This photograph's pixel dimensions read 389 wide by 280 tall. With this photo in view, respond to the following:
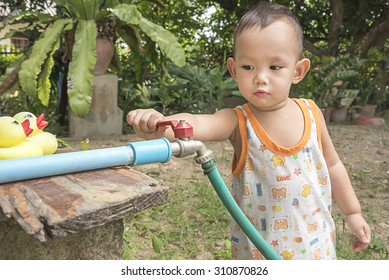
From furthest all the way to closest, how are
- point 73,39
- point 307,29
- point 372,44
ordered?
point 307,29 < point 372,44 < point 73,39

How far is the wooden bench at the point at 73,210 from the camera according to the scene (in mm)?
747

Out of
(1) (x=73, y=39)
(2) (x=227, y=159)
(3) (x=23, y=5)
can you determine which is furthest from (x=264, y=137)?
(3) (x=23, y=5)

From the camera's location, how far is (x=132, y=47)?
469cm

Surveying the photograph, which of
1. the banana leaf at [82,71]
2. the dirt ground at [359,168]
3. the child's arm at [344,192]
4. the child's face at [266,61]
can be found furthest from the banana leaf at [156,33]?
the child's face at [266,61]

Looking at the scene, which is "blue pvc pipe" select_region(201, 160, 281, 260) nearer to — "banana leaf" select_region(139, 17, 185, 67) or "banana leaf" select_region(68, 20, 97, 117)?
"banana leaf" select_region(68, 20, 97, 117)

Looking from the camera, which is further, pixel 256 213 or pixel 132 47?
pixel 132 47

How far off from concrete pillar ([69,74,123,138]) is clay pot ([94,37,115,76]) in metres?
0.07

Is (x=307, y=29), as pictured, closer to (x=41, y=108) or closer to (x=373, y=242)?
(x=41, y=108)

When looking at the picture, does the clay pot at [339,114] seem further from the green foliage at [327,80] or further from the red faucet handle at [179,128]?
the red faucet handle at [179,128]

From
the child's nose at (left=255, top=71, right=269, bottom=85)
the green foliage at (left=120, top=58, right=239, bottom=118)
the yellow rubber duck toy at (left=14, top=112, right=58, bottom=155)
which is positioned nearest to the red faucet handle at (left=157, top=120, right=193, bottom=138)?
the child's nose at (left=255, top=71, right=269, bottom=85)

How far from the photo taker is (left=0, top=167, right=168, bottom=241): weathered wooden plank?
74 cm

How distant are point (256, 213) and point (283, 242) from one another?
0.10 meters

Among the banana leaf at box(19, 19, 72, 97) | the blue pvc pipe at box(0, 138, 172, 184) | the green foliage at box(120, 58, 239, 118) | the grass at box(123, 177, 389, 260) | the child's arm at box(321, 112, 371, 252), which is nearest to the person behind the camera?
the blue pvc pipe at box(0, 138, 172, 184)

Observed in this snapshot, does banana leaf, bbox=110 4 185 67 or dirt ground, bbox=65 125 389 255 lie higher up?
banana leaf, bbox=110 4 185 67
